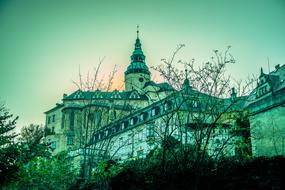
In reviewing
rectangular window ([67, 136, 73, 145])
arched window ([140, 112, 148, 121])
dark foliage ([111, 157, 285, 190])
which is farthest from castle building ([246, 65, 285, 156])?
rectangular window ([67, 136, 73, 145])

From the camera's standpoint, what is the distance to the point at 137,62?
75.6 meters

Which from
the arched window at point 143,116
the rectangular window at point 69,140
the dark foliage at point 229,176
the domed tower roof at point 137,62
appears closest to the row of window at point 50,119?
the rectangular window at point 69,140

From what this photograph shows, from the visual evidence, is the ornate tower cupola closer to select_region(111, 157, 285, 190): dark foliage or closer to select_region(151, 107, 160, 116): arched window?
select_region(151, 107, 160, 116): arched window

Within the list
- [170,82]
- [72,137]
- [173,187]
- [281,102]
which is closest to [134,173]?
[173,187]

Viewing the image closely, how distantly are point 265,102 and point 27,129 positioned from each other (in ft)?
164

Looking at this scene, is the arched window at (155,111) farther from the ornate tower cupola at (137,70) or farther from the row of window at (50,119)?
the row of window at (50,119)

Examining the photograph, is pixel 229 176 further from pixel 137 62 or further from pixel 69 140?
pixel 137 62

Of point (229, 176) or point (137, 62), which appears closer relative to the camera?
point (229, 176)

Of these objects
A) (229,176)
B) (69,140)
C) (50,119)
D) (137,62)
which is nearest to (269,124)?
→ (229,176)

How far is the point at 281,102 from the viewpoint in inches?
747

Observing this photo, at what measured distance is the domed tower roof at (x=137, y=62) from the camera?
2923 inches

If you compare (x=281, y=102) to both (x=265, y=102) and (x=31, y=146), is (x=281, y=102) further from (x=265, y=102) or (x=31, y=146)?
(x=31, y=146)

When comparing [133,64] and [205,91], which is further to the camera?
[133,64]

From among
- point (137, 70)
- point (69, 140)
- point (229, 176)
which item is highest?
Answer: point (137, 70)
